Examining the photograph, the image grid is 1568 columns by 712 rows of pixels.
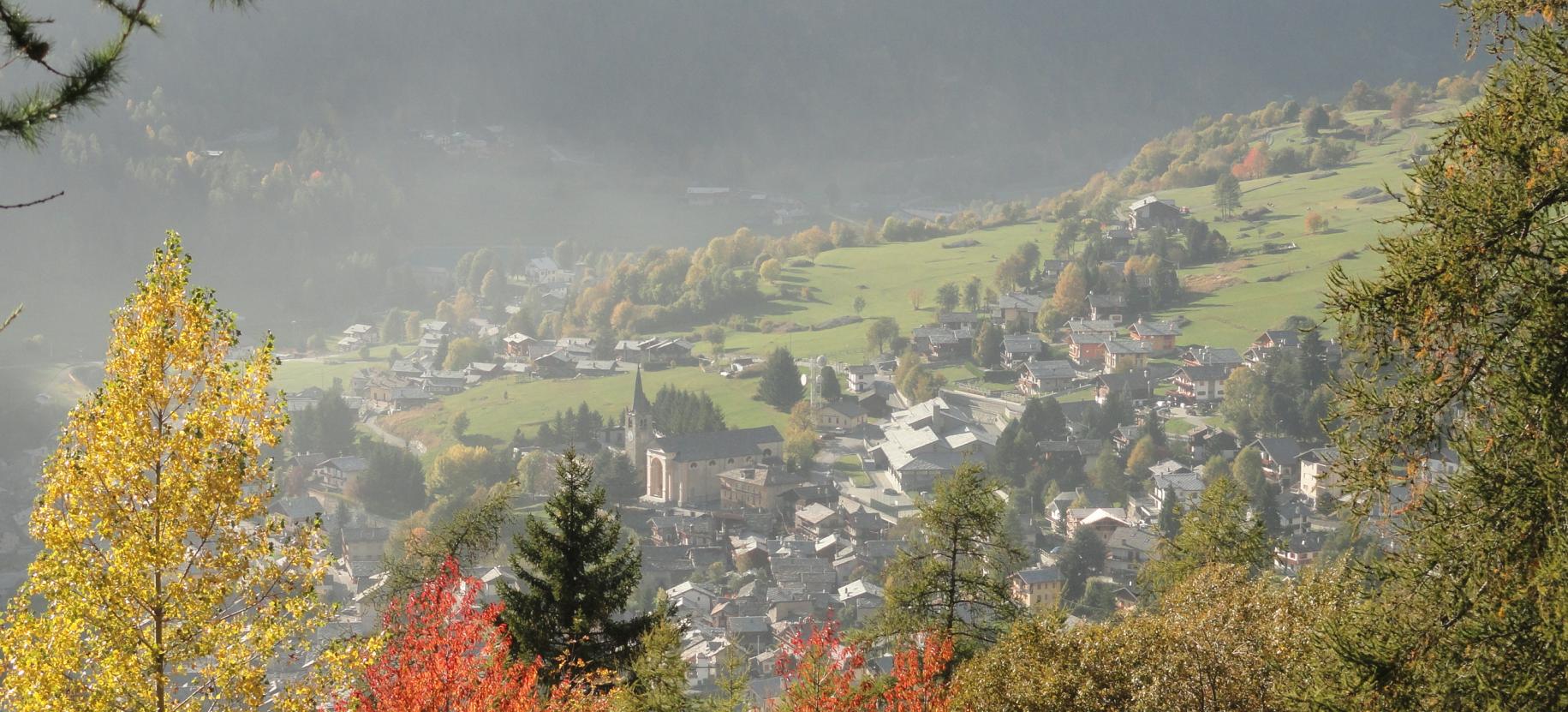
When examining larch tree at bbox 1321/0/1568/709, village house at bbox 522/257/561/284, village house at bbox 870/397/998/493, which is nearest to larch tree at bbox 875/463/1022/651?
larch tree at bbox 1321/0/1568/709

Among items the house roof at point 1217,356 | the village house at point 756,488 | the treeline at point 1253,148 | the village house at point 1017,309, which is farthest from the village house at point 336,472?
the treeline at point 1253,148

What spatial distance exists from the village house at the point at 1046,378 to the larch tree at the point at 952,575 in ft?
180

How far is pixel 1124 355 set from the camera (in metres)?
69.6

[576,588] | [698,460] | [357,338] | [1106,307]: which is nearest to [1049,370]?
[1106,307]

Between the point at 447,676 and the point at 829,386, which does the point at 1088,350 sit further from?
the point at 447,676

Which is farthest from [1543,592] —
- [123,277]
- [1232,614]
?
[123,277]

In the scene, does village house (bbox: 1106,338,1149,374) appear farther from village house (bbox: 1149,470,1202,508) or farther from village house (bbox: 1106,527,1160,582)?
village house (bbox: 1106,527,1160,582)

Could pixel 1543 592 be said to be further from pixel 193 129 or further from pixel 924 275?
pixel 193 129

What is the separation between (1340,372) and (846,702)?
2203 inches

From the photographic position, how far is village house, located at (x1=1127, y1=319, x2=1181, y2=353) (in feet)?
234

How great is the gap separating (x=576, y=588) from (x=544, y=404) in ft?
196

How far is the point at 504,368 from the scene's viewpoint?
275 feet

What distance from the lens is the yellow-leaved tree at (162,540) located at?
21.4 feet

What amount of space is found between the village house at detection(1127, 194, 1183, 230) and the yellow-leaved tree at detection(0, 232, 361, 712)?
94.8m
